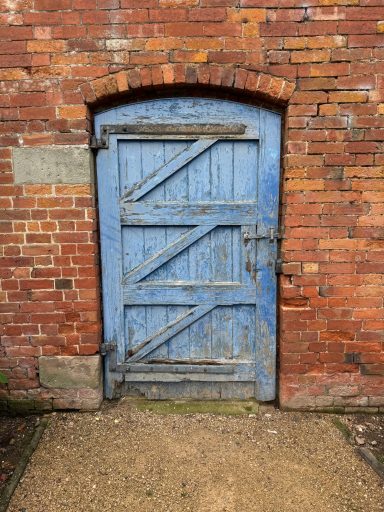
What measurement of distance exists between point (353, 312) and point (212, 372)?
3.94 feet

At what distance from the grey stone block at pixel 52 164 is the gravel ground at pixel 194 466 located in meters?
1.84

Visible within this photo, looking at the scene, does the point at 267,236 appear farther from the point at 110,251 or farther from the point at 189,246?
the point at 110,251

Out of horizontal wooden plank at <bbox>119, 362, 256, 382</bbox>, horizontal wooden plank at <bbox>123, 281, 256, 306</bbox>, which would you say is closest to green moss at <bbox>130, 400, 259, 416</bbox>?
horizontal wooden plank at <bbox>119, 362, 256, 382</bbox>

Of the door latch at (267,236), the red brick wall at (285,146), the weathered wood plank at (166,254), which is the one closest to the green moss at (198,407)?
the red brick wall at (285,146)

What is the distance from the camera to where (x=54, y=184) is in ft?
8.91

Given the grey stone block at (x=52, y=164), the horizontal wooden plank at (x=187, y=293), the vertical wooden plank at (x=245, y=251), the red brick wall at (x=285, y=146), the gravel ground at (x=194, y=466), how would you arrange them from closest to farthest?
the gravel ground at (x=194, y=466)
the red brick wall at (x=285, y=146)
the grey stone block at (x=52, y=164)
the vertical wooden plank at (x=245, y=251)
the horizontal wooden plank at (x=187, y=293)

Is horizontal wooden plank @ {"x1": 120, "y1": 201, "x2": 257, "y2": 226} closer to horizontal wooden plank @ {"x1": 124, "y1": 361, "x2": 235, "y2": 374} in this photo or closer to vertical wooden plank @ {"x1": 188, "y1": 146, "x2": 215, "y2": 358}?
vertical wooden plank @ {"x1": 188, "y1": 146, "x2": 215, "y2": 358}

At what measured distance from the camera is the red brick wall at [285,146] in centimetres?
254

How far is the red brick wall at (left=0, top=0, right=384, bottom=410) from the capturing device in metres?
2.54

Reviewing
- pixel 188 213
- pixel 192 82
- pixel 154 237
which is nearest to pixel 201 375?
pixel 154 237

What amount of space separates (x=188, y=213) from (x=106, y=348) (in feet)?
4.13

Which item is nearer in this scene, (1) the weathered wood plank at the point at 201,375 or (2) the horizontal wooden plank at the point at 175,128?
(2) the horizontal wooden plank at the point at 175,128

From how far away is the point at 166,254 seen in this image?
9.48 ft

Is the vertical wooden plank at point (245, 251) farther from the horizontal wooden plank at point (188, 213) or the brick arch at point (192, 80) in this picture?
the brick arch at point (192, 80)
